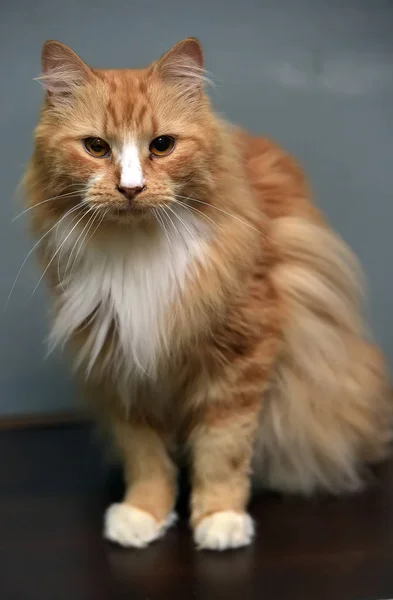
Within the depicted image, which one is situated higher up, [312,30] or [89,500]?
[312,30]

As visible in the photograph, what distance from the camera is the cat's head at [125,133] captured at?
3.26 feet

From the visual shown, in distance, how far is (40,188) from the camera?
1094 millimetres

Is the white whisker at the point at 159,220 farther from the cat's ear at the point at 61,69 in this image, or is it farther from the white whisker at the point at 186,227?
the cat's ear at the point at 61,69

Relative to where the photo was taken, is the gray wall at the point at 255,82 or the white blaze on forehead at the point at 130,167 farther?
the gray wall at the point at 255,82

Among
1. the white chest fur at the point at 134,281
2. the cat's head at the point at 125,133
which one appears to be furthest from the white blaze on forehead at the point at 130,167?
the white chest fur at the point at 134,281

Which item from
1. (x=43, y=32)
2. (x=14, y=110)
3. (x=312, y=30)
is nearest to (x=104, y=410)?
(x=14, y=110)

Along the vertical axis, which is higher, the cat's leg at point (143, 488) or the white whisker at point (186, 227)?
the white whisker at point (186, 227)

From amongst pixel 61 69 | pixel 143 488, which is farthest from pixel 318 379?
pixel 61 69

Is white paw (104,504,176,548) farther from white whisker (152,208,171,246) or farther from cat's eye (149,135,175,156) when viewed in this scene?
cat's eye (149,135,175,156)

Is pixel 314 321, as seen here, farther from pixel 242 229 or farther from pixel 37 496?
pixel 37 496

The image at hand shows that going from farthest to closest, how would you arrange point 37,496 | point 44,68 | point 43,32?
point 43,32 < point 37,496 < point 44,68

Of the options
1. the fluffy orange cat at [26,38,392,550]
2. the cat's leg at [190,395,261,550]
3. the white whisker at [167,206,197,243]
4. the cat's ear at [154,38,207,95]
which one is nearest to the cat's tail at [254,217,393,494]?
the fluffy orange cat at [26,38,392,550]

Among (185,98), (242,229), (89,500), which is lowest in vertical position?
(89,500)

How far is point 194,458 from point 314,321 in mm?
342
